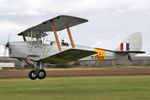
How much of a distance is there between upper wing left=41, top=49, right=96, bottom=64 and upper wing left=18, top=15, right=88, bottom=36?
1.78 m

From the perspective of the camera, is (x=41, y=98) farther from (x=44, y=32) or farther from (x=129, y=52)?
(x=129, y=52)

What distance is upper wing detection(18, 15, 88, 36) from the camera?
60.2ft

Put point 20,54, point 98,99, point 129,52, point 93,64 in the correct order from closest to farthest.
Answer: point 98,99 < point 20,54 < point 129,52 < point 93,64

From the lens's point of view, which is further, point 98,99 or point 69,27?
point 69,27

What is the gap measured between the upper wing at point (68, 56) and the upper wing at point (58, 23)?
1.78 m

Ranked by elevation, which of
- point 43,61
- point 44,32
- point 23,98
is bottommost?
point 23,98

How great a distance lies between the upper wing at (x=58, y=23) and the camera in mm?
18344

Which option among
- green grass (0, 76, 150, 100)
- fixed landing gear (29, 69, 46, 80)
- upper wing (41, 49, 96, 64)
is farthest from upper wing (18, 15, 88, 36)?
green grass (0, 76, 150, 100)

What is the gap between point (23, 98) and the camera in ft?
52.1

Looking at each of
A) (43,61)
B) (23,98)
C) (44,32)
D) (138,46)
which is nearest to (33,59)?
(43,61)

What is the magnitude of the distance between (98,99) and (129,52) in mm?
8527

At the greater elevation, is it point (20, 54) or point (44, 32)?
point (44, 32)

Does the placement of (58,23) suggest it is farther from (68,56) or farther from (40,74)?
(40,74)

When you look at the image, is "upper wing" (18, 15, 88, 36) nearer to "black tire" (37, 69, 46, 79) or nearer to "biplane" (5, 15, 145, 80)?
"biplane" (5, 15, 145, 80)
